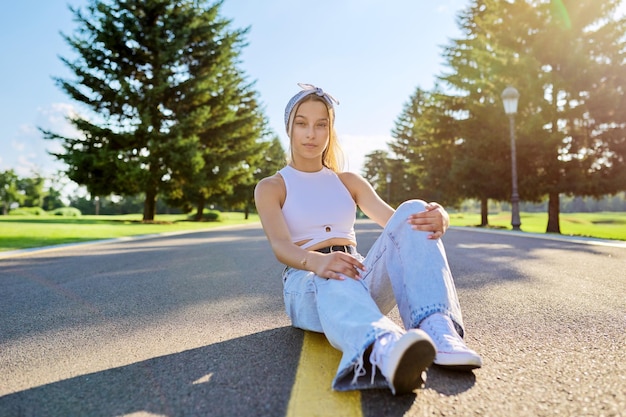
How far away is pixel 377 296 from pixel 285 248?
1.67 feet

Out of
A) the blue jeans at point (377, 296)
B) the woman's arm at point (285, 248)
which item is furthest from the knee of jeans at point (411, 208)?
the woman's arm at point (285, 248)

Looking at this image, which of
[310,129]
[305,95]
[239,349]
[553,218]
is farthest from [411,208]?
[553,218]

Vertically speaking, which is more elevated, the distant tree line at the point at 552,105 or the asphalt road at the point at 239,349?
the distant tree line at the point at 552,105

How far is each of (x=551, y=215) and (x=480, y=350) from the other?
14991 millimetres

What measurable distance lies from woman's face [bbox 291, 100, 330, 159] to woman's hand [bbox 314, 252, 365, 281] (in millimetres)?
806

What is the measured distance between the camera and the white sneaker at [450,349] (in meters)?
1.58

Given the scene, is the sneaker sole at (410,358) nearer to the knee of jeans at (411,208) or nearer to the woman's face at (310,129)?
the knee of jeans at (411,208)

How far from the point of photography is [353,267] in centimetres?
179

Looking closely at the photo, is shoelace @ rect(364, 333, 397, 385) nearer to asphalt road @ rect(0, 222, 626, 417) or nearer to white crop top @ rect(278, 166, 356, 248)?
asphalt road @ rect(0, 222, 626, 417)

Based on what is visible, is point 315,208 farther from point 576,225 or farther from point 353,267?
point 576,225

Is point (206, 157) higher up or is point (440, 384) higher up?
point (206, 157)

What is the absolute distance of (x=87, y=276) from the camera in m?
4.72

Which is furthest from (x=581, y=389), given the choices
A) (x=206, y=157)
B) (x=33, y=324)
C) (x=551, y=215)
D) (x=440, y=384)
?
(x=206, y=157)

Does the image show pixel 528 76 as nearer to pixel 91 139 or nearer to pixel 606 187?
pixel 606 187
